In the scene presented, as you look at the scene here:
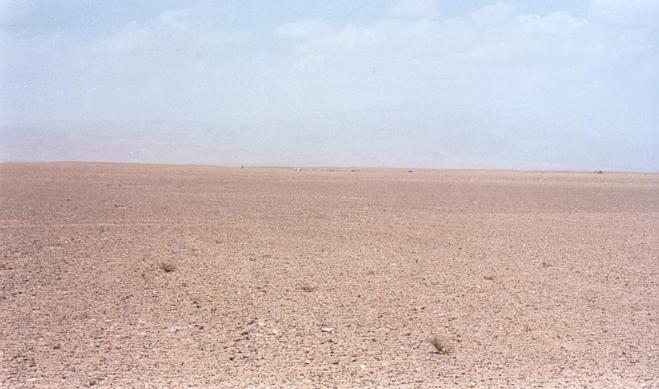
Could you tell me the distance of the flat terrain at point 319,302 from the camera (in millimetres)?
8055

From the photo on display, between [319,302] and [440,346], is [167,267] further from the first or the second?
[440,346]

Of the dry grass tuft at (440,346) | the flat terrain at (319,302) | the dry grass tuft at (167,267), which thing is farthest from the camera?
the dry grass tuft at (167,267)

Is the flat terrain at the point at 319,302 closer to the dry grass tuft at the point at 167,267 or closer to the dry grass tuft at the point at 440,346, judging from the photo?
the dry grass tuft at the point at 440,346

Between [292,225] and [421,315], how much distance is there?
430 inches

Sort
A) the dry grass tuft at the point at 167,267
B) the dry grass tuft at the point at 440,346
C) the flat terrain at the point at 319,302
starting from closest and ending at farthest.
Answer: the flat terrain at the point at 319,302 < the dry grass tuft at the point at 440,346 < the dry grass tuft at the point at 167,267

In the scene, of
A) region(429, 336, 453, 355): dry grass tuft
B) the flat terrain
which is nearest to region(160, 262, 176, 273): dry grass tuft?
the flat terrain

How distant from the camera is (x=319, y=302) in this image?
11.3 metres

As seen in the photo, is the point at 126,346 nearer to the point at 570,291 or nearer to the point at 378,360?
the point at 378,360

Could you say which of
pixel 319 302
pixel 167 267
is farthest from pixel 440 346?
pixel 167 267

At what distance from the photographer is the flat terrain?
805cm

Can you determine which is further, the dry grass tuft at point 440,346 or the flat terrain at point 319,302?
the dry grass tuft at point 440,346

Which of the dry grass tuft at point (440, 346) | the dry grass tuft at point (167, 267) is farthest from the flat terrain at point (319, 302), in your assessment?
the dry grass tuft at point (167, 267)

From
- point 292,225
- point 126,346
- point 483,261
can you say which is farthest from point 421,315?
point 292,225

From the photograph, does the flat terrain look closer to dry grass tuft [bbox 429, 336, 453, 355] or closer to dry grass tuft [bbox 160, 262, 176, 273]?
dry grass tuft [bbox 429, 336, 453, 355]
